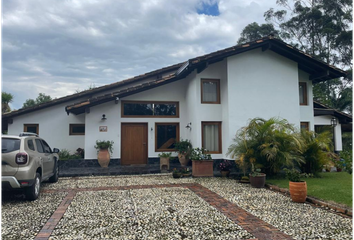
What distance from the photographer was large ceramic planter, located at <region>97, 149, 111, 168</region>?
11.0 metres

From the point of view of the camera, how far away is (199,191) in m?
6.93

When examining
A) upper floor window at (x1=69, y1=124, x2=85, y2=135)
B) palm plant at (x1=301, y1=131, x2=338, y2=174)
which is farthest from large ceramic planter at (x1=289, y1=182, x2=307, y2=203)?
upper floor window at (x1=69, y1=124, x2=85, y2=135)

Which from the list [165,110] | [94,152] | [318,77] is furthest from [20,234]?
[318,77]

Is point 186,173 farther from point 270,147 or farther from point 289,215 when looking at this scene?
point 289,215

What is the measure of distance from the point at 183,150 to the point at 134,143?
245 cm

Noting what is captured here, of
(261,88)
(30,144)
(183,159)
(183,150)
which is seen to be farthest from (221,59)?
(30,144)

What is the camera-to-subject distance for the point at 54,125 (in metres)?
12.7

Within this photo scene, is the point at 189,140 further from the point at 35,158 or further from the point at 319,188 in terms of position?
the point at 35,158

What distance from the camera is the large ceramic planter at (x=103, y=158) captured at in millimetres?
11016

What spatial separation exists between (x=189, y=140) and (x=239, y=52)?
4425 mm

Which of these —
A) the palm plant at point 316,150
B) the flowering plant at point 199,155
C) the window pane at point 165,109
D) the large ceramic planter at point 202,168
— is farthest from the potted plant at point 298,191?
the window pane at point 165,109

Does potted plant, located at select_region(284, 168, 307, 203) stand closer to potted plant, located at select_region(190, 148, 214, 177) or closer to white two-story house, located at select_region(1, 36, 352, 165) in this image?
potted plant, located at select_region(190, 148, 214, 177)

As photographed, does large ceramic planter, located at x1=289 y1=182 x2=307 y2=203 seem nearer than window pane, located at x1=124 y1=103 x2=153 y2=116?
Yes

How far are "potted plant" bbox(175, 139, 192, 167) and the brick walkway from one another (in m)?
3.94
